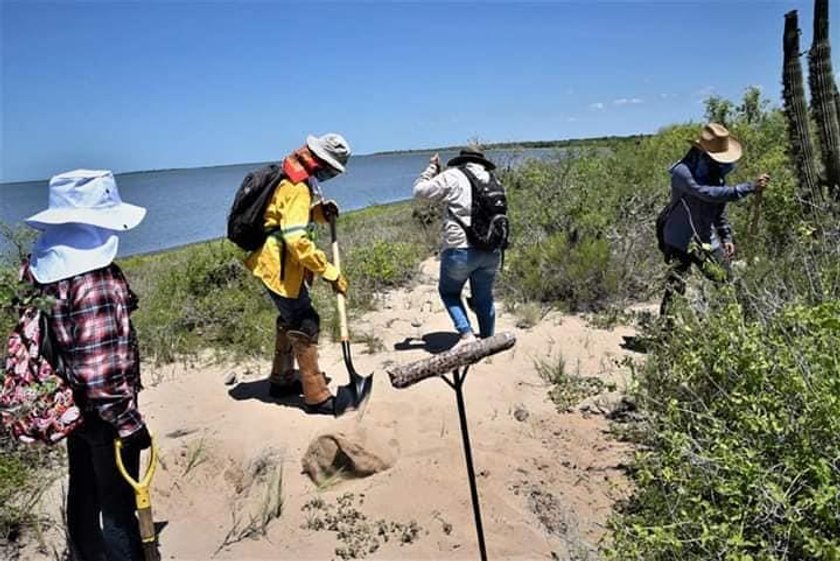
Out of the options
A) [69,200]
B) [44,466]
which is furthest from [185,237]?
[69,200]

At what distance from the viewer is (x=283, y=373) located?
5285 millimetres

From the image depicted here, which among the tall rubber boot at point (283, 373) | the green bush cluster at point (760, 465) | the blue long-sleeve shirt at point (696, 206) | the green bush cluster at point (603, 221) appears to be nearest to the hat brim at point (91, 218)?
the green bush cluster at point (760, 465)

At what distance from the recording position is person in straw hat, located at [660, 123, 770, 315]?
5.14 metres

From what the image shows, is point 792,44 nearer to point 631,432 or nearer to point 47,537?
point 631,432

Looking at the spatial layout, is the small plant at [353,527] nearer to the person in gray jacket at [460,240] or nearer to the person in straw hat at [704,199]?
the person in gray jacket at [460,240]

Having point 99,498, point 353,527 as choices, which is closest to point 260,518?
point 353,527

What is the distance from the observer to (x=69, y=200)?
2.79 metres

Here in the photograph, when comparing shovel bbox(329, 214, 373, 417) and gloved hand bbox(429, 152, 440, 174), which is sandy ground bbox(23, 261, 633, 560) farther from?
gloved hand bbox(429, 152, 440, 174)

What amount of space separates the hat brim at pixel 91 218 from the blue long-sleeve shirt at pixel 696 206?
3.87 metres

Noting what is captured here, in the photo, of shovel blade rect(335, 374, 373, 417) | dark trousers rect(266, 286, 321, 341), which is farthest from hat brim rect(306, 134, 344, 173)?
shovel blade rect(335, 374, 373, 417)

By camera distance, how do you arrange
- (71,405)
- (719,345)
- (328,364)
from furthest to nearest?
(328,364)
(719,345)
(71,405)

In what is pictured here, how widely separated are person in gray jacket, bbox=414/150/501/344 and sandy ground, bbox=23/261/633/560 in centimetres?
51

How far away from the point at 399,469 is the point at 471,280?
2.03m

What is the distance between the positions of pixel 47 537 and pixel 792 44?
20.4ft
